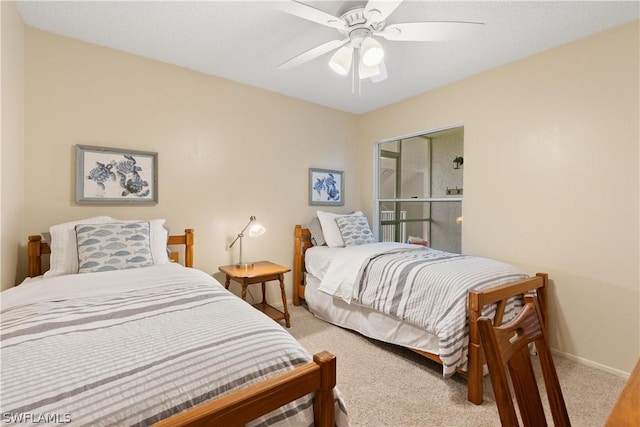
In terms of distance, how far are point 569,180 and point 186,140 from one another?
3289 millimetres

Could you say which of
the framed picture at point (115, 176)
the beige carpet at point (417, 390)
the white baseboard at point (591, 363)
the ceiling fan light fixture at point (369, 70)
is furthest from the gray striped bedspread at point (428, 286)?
the framed picture at point (115, 176)

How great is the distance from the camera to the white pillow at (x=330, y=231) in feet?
10.9

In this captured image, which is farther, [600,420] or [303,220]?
[303,220]

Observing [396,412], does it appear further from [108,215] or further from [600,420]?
[108,215]

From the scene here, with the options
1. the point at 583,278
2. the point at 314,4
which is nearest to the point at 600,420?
the point at 583,278

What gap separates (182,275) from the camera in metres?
1.84

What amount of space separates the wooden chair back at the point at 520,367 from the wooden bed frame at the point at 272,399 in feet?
1.52

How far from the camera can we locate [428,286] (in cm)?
211

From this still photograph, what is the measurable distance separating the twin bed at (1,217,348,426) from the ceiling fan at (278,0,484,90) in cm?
158

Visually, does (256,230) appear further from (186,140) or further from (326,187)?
(326,187)

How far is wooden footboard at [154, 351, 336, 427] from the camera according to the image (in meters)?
0.74

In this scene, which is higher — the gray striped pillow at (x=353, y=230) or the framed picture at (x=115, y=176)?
the framed picture at (x=115, y=176)

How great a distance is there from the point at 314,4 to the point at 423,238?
8.87 feet

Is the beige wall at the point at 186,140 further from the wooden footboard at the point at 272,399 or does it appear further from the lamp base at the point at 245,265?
the wooden footboard at the point at 272,399
